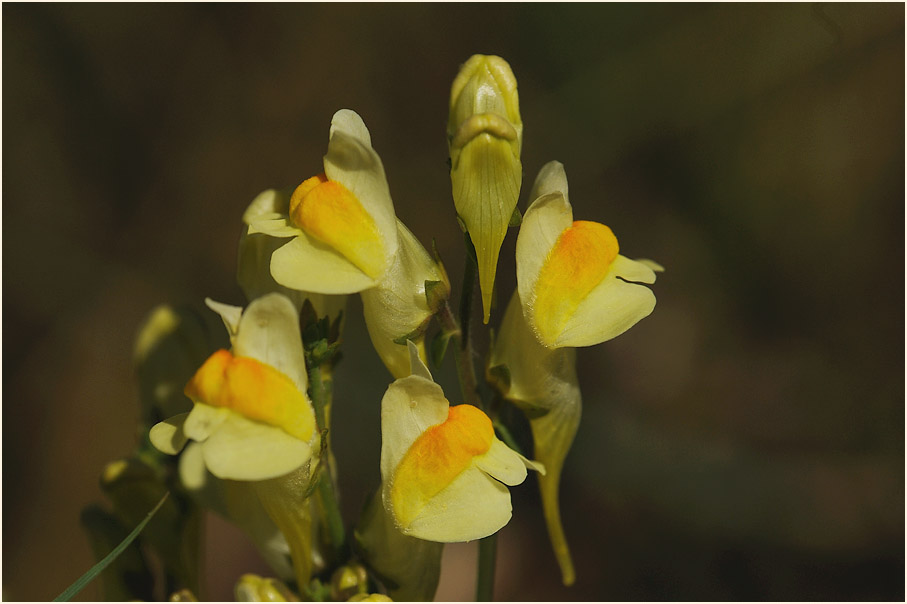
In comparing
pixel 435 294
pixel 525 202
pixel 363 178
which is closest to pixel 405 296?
pixel 435 294

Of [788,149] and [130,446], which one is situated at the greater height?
[788,149]

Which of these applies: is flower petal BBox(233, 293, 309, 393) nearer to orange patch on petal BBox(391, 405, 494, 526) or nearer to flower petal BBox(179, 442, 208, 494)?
orange patch on petal BBox(391, 405, 494, 526)

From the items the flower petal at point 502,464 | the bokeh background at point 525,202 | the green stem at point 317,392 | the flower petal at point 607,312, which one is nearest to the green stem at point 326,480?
the green stem at point 317,392

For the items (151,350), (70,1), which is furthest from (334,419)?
(70,1)

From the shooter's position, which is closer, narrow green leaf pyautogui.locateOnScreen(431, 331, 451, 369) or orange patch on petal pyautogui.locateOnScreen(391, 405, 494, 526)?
orange patch on petal pyautogui.locateOnScreen(391, 405, 494, 526)

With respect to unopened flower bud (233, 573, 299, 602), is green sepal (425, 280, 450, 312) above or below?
Result: above

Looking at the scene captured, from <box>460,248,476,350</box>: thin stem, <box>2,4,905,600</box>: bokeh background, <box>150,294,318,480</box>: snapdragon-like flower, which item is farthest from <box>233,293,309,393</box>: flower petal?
<box>2,4,905,600</box>: bokeh background

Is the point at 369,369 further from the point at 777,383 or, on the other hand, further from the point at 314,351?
the point at 314,351

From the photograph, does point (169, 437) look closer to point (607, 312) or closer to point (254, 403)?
point (254, 403)

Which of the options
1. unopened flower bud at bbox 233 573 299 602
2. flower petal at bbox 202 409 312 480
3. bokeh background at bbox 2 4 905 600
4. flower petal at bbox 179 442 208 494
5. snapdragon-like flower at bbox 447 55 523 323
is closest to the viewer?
flower petal at bbox 202 409 312 480
